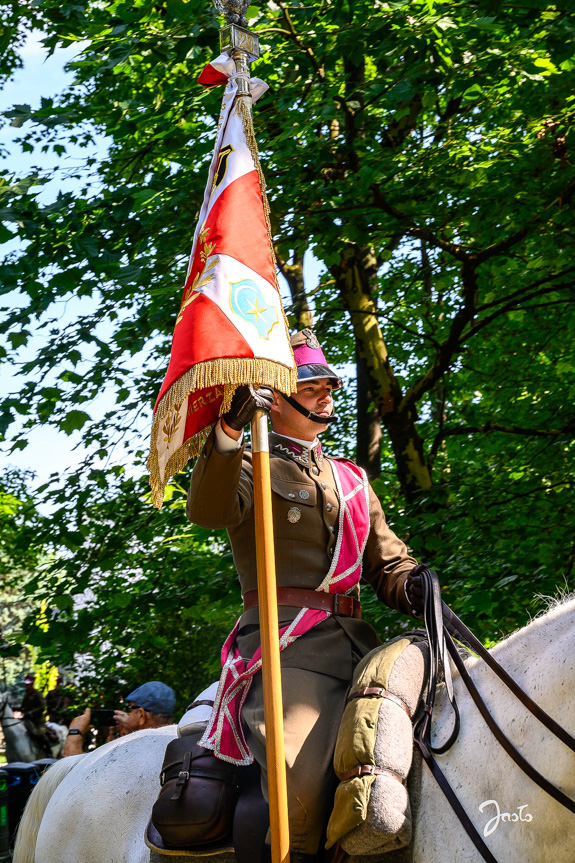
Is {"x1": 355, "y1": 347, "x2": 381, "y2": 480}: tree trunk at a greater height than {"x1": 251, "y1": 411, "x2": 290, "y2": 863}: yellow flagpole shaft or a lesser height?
greater

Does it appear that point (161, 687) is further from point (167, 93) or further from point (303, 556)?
point (167, 93)

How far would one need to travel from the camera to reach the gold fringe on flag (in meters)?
2.81

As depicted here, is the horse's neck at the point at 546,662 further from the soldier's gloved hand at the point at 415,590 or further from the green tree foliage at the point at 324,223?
the green tree foliage at the point at 324,223

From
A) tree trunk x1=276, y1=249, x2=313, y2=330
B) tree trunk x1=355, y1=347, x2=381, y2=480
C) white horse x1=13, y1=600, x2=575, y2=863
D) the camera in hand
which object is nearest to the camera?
white horse x1=13, y1=600, x2=575, y2=863

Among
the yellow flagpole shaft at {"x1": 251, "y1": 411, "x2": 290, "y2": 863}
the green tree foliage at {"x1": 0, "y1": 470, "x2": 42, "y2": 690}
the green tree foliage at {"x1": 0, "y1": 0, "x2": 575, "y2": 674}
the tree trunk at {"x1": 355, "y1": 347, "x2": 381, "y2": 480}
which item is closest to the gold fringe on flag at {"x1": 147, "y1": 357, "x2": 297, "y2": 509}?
the yellow flagpole shaft at {"x1": 251, "y1": 411, "x2": 290, "y2": 863}

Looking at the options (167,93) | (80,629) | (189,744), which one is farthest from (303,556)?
(167,93)

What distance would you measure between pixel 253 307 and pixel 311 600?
3.42 feet

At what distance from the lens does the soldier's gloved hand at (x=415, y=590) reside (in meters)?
3.11

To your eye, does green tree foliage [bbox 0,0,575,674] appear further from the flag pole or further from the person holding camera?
the flag pole

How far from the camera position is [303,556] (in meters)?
3.15

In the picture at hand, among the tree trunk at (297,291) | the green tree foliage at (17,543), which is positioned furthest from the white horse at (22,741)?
the tree trunk at (297,291)

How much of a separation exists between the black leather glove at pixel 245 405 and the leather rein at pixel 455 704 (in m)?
0.84

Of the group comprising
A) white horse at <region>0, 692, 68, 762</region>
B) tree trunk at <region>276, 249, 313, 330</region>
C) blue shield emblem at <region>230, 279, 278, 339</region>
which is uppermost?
tree trunk at <region>276, 249, 313, 330</region>

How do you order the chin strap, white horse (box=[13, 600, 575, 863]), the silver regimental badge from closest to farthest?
white horse (box=[13, 600, 575, 863]) < the chin strap < the silver regimental badge
